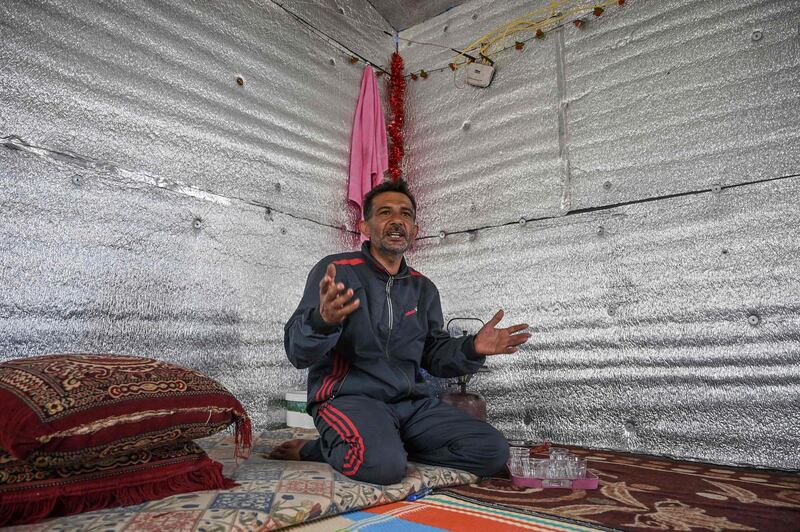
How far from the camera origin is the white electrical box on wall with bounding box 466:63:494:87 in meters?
3.74

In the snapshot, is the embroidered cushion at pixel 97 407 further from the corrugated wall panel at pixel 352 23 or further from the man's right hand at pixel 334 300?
the corrugated wall panel at pixel 352 23

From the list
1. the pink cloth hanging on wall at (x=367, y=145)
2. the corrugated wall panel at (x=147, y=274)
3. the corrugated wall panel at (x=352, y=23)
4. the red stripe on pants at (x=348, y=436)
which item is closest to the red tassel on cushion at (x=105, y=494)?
the red stripe on pants at (x=348, y=436)

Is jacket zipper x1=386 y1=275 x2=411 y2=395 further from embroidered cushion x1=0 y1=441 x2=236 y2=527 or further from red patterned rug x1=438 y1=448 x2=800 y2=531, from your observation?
embroidered cushion x1=0 y1=441 x2=236 y2=527

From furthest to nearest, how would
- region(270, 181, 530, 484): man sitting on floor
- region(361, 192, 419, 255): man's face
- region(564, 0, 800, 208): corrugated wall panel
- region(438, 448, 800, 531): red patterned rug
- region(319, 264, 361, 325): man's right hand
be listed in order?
region(564, 0, 800, 208): corrugated wall panel → region(361, 192, 419, 255): man's face → region(270, 181, 530, 484): man sitting on floor → region(319, 264, 361, 325): man's right hand → region(438, 448, 800, 531): red patterned rug

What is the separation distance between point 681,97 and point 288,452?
108 inches

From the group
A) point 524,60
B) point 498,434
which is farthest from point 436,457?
point 524,60

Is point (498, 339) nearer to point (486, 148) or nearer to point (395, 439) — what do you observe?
point (395, 439)

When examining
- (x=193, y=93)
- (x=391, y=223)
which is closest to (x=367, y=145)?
(x=193, y=93)

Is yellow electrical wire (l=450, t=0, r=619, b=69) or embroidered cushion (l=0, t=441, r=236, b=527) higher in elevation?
yellow electrical wire (l=450, t=0, r=619, b=69)

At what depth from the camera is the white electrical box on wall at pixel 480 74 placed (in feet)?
12.3

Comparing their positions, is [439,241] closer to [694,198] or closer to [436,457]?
[694,198]

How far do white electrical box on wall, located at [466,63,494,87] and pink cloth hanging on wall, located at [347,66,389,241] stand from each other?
2.36 ft

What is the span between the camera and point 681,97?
3.00 meters

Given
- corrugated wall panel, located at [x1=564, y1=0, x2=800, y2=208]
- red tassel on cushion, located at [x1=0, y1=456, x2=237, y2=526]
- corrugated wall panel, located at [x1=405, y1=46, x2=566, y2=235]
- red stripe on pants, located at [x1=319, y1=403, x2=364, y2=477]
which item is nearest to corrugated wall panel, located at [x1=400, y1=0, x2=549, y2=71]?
corrugated wall panel, located at [x1=405, y1=46, x2=566, y2=235]
